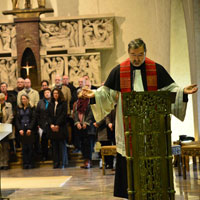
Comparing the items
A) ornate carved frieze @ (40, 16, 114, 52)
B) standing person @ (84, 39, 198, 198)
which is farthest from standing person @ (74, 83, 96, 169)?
standing person @ (84, 39, 198, 198)

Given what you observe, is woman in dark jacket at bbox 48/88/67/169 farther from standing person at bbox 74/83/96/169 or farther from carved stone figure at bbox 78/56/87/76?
carved stone figure at bbox 78/56/87/76

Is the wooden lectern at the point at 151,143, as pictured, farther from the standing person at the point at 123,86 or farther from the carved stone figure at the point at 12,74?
the carved stone figure at the point at 12,74

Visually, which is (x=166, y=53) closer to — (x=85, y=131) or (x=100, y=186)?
(x=85, y=131)

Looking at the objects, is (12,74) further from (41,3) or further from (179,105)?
(179,105)

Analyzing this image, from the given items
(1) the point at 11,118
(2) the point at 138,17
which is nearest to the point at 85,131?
(1) the point at 11,118

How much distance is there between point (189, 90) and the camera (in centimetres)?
476

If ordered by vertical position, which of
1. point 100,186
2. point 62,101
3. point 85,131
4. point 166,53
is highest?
Result: point 166,53

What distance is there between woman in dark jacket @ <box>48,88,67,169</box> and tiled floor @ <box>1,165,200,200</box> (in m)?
0.91

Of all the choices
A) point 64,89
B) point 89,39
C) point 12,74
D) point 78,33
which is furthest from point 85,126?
point 12,74

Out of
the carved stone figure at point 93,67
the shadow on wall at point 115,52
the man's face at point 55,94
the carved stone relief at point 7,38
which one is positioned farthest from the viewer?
the shadow on wall at point 115,52

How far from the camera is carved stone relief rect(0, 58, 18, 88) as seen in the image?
14922mm

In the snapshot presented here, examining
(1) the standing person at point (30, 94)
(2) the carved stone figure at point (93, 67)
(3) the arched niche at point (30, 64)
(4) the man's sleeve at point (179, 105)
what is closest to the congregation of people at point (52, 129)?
(1) the standing person at point (30, 94)

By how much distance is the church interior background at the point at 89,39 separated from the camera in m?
14.0

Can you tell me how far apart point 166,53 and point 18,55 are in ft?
14.7
